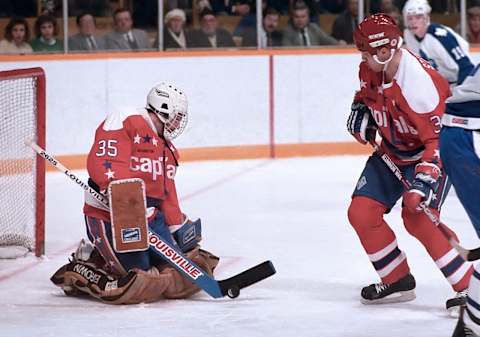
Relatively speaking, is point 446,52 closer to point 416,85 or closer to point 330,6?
point 330,6

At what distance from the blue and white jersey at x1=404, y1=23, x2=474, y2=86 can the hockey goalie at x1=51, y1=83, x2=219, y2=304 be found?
101 inches

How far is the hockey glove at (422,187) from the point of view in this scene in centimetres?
385

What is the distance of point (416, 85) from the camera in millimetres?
3996

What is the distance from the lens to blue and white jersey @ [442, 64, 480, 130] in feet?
11.3

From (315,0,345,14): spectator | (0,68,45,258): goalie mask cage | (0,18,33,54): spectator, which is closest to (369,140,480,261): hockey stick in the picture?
(0,68,45,258): goalie mask cage

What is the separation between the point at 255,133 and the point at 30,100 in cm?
303

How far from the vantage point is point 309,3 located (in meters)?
8.39

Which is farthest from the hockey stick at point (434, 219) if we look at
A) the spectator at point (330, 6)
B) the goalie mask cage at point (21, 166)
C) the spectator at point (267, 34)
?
the spectator at point (330, 6)

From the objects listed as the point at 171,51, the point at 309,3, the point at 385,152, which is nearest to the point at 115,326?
the point at 385,152

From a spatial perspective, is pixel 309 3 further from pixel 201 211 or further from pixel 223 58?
pixel 201 211

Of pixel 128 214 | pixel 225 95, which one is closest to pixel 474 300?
pixel 128 214

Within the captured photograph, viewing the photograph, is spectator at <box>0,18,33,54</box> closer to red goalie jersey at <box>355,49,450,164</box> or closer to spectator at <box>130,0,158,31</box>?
spectator at <box>130,0,158,31</box>

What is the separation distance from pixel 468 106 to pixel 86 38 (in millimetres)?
4577

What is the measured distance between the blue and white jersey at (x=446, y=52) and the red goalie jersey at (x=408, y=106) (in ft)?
8.11
